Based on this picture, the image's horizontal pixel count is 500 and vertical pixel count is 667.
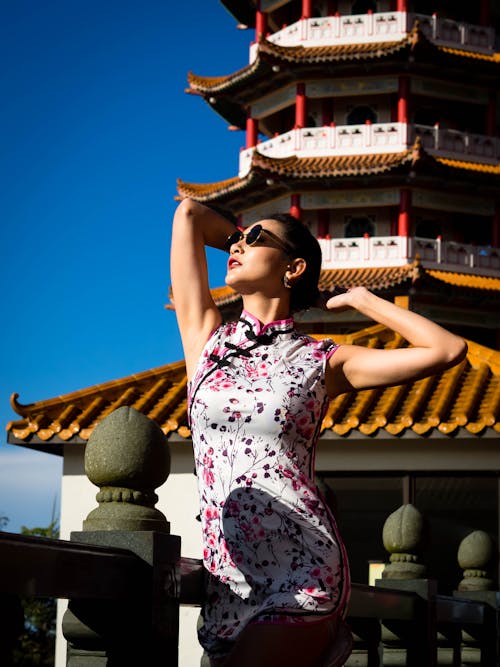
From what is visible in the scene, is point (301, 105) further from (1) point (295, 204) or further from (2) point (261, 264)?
(2) point (261, 264)

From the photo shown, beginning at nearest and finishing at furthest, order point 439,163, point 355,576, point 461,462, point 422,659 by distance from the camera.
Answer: point 422,659
point 461,462
point 355,576
point 439,163

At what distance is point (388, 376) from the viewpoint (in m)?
2.89

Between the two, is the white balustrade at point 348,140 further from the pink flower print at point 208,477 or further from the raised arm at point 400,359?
the pink flower print at point 208,477

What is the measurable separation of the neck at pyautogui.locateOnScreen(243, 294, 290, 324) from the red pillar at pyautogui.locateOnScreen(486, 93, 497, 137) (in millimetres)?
21591

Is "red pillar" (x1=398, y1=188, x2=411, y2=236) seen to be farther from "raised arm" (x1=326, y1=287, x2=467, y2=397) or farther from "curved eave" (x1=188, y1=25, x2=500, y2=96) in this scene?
"raised arm" (x1=326, y1=287, x2=467, y2=397)

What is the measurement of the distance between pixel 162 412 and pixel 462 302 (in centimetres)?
1100

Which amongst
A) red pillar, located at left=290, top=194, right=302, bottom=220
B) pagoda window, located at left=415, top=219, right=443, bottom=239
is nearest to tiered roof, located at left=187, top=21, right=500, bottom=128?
red pillar, located at left=290, top=194, right=302, bottom=220

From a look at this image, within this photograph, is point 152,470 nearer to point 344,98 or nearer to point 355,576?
point 355,576

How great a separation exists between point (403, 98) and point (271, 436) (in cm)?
2130

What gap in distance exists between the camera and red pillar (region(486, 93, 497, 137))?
23.8 meters

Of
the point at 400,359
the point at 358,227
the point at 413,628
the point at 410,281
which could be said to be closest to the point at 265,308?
the point at 400,359

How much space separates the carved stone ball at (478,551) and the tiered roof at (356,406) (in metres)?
3.52

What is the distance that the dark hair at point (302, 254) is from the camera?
309 centimetres

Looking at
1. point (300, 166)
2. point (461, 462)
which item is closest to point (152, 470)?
point (461, 462)
